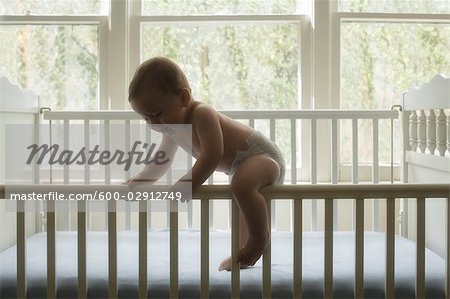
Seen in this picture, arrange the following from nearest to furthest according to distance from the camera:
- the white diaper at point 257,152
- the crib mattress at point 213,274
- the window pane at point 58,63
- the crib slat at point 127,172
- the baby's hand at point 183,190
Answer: the baby's hand at point 183,190 → the crib mattress at point 213,274 → the white diaper at point 257,152 → the crib slat at point 127,172 → the window pane at point 58,63

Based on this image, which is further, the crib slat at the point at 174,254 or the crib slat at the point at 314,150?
the crib slat at the point at 314,150

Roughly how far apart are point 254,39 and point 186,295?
120cm

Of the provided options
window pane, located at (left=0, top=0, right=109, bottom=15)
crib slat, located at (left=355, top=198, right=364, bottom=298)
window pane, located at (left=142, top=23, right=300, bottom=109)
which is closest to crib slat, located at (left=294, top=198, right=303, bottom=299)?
crib slat, located at (left=355, top=198, right=364, bottom=298)

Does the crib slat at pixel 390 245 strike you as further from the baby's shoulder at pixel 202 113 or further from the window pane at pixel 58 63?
the window pane at pixel 58 63

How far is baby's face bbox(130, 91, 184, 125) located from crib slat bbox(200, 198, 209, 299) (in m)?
0.23

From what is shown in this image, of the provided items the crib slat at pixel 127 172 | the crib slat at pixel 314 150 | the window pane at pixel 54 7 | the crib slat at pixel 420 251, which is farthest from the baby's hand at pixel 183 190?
the window pane at pixel 54 7

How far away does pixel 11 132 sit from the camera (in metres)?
1.94

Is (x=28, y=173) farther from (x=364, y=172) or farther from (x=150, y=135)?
(x=364, y=172)

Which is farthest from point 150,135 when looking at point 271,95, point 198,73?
point 271,95

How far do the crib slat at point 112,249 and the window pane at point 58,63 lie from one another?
1.04 m

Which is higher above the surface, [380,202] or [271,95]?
[271,95]

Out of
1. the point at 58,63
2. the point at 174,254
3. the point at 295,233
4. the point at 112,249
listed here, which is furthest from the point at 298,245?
the point at 58,63

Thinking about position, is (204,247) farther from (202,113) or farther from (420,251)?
(420,251)

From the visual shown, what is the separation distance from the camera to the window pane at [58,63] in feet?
7.52
